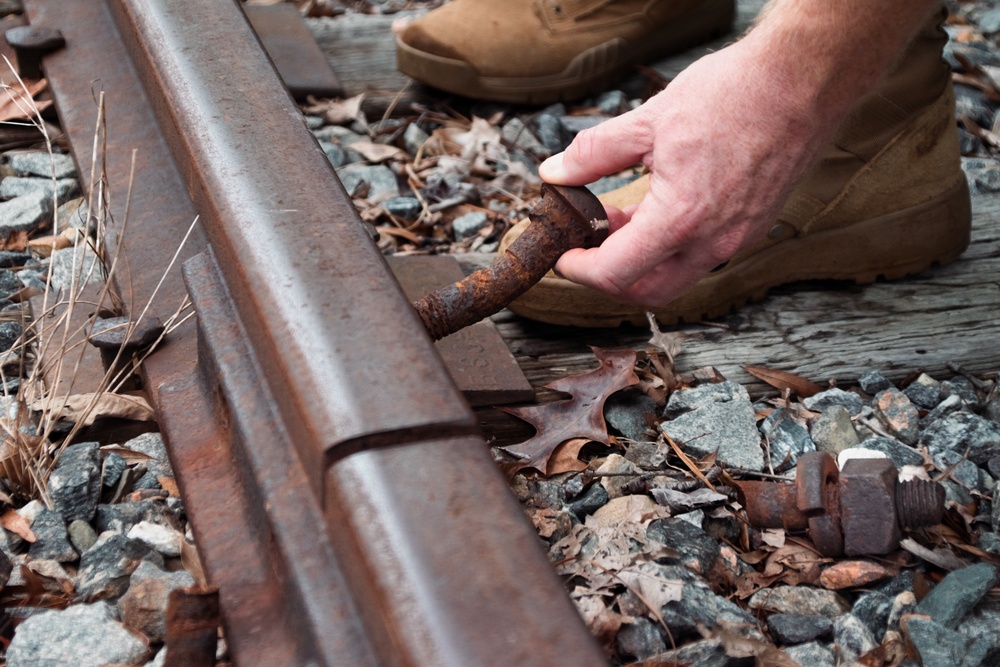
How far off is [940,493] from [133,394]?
1.46m

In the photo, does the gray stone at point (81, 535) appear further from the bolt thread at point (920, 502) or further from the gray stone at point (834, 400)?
the gray stone at point (834, 400)

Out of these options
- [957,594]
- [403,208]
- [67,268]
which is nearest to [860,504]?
[957,594]

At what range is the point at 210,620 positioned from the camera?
1421 millimetres

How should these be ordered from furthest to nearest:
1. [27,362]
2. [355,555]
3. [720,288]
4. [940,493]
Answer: [720,288], [27,362], [940,493], [355,555]

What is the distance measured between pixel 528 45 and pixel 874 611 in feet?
7.64

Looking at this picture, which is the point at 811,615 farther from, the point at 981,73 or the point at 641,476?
the point at 981,73

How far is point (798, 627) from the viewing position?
5.62 ft

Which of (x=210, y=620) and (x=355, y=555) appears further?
(x=210, y=620)

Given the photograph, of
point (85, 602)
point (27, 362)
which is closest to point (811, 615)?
point (85, 602)

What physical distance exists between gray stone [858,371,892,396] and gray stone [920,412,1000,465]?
189 millimetres

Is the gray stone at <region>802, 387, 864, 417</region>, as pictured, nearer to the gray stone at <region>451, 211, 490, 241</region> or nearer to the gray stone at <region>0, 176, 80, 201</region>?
the gray stone at <region>451, 211, 490, 241</region>

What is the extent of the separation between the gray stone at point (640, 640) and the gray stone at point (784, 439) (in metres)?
0.63

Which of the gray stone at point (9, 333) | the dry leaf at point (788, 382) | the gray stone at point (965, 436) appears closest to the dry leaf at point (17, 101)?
the gray stone at point (9, 333)

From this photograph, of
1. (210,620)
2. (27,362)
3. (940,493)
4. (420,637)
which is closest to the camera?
(420,637)
